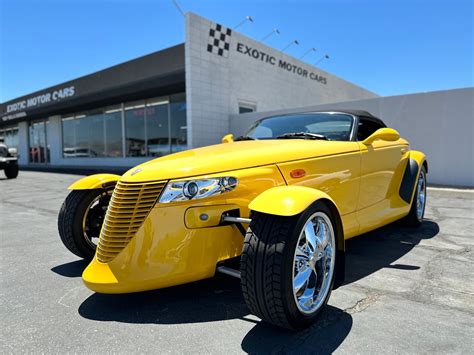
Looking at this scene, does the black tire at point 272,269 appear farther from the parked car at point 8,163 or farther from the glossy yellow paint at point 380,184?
the parked car at point 8,163

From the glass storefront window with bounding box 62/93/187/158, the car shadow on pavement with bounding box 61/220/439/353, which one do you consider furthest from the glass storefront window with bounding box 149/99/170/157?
the car shadow on pavement with bounding box 61/220/439/353

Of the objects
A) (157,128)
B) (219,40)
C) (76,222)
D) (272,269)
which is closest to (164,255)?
(272,269)

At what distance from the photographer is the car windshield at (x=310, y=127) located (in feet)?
11.3

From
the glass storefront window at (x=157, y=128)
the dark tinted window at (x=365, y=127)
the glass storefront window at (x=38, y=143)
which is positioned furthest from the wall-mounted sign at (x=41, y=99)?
the dark tinted window at (x=365, y=127)

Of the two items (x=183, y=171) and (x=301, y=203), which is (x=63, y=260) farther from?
(x=301, y=203)

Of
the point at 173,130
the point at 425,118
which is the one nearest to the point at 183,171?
the point at 425,118

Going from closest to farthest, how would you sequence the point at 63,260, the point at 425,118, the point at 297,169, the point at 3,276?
the point at 297,169
the point at 3,276
the point at 63,260
the point at 425,118

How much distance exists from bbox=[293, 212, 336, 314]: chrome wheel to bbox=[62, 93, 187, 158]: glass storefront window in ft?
44.7

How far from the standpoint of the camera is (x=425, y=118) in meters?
9.60

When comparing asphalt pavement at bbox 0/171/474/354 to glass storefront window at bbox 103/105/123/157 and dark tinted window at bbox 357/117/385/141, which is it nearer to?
dark tinted window at bbox 357/117/385/141

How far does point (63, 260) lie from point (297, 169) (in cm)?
248

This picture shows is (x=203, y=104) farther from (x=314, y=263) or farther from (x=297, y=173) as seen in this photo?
(x=314, y=263)

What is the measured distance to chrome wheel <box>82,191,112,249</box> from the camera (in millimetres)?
3287

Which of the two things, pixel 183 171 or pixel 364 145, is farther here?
pixel 364 145
